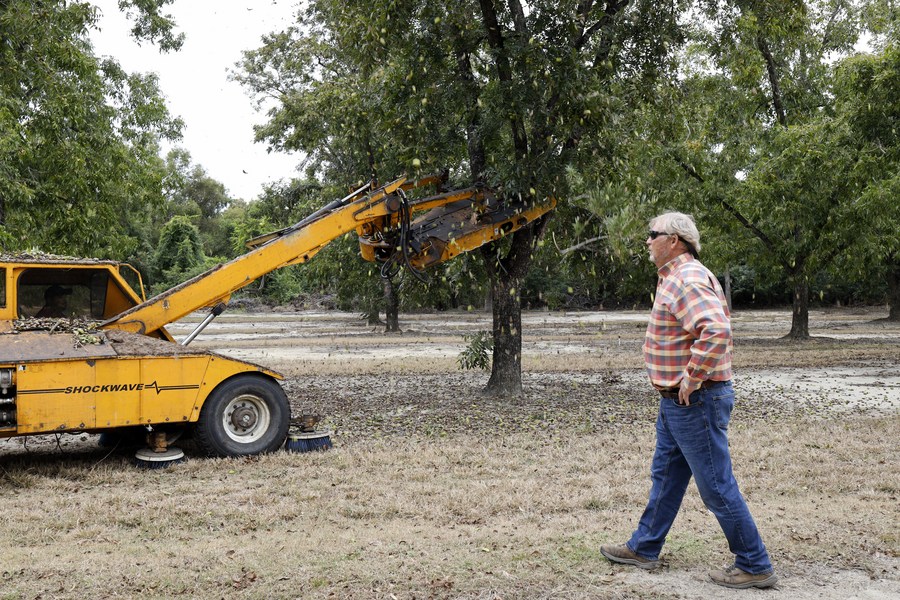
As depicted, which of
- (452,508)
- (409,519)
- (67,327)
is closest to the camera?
(409,519)

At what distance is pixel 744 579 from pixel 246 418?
5.44m

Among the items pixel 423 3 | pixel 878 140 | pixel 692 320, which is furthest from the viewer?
pixel 878 140

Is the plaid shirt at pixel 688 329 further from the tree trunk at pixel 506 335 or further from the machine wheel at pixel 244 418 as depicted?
the tree trunk at pixel 506 335

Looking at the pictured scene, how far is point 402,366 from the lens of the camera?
61.2 ft

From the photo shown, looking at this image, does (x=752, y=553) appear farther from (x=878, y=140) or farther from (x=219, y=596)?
(x=878, y=140)

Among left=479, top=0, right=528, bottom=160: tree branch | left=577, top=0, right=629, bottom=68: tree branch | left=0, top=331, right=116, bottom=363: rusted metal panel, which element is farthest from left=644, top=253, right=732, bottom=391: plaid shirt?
left=577, top=0, right=629, bottom=68: tree branch

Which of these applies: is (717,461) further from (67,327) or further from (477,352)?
(477,352)

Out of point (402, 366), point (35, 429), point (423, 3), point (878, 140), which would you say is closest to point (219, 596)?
point (35, 429)

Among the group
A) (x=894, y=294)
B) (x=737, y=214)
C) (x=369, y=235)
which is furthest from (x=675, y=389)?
(x=894, y=294)

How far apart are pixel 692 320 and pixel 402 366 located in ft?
46.5

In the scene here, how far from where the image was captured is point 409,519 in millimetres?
6523

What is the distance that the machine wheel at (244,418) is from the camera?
8539mm

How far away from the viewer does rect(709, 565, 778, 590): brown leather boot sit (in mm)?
4836

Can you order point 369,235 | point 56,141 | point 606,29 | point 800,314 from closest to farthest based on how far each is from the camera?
1. point 369,235
2. point 606,29
3. point 56,141
4. point 800,314
